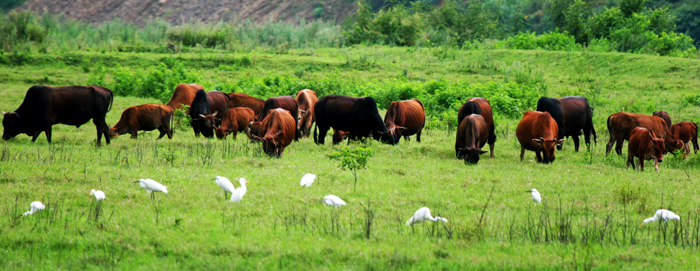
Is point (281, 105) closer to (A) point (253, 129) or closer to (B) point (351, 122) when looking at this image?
(A) point (253, 129)

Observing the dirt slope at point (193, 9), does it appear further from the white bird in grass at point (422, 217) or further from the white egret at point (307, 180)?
the white bird in grass at point (422, 217)

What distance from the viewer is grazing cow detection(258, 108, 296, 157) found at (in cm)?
1362

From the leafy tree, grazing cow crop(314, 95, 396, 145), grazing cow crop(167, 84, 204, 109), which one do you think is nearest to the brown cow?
grazing cow crop(314, 95, 396, 145)

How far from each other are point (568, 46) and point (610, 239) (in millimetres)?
30540

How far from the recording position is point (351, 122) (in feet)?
52.7

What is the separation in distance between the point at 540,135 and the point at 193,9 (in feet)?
226

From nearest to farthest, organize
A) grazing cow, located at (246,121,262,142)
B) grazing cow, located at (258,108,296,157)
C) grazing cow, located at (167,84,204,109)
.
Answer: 1. grazing cow, located at (258,108,296,157)
2. grazing cow, located at (246,121,262,142)
3. grazing cow, located at (167,84,204,109)

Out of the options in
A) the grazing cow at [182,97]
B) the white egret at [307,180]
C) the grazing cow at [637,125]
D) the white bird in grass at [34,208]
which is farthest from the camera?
the grazing cow at [182,97]

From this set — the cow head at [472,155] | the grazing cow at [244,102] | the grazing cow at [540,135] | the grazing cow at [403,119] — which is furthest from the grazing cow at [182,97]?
the grazing cow at [540,135]

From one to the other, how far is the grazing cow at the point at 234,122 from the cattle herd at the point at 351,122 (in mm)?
26

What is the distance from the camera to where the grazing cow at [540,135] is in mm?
13828

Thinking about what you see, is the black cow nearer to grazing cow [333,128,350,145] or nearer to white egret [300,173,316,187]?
grazing cow [333,128,350,145]

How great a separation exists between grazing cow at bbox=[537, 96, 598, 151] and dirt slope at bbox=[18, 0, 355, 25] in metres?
59.1

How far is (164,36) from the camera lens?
132ft
